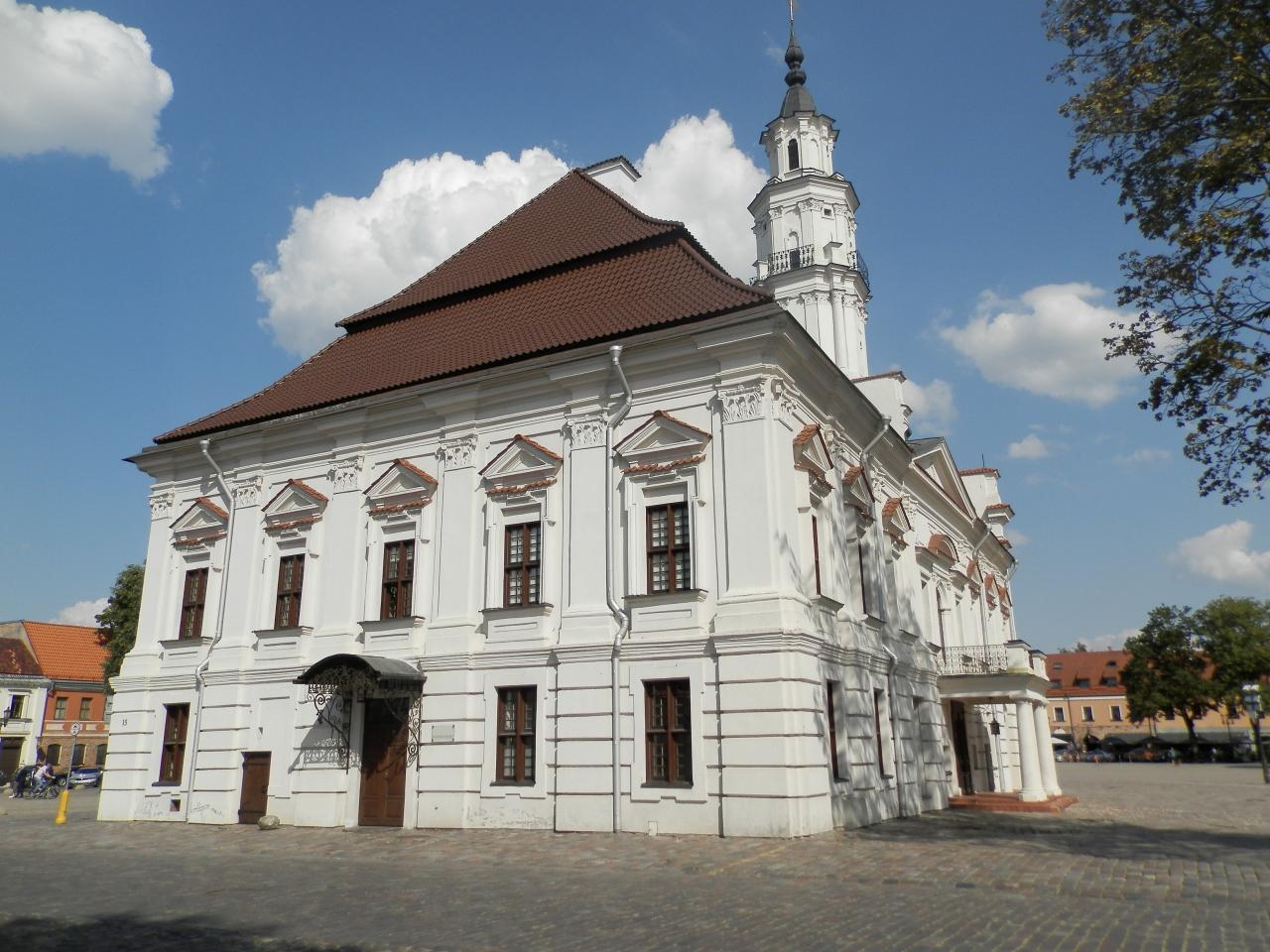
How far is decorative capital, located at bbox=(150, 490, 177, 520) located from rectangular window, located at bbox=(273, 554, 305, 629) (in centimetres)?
455

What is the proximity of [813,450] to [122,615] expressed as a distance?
3946cm

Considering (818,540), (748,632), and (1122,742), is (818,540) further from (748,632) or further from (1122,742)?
(1122,742)

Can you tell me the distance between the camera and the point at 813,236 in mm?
35281

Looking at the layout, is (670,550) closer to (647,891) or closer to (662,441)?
(662,441)

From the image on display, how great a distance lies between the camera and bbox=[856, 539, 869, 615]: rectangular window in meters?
20.8

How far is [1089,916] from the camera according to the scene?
9008mm

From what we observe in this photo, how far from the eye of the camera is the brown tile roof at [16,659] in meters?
55.4

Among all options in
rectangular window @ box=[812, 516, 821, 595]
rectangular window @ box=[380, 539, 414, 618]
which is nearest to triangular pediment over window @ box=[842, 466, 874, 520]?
rectangular window @ box=[812, 516, 821, 595]

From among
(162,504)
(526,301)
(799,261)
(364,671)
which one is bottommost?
(364,671)

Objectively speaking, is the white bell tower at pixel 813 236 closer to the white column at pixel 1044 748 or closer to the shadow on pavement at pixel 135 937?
the white column at pixel 1044 748

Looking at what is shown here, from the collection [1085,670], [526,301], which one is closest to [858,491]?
[526,301]

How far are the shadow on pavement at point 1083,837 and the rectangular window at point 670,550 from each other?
5.33m

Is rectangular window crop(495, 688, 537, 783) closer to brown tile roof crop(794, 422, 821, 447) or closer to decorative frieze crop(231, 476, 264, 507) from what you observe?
brown tile roof crop(794, 422, 821, 447)

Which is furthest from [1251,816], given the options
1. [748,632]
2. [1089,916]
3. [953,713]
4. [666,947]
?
[666,947]
